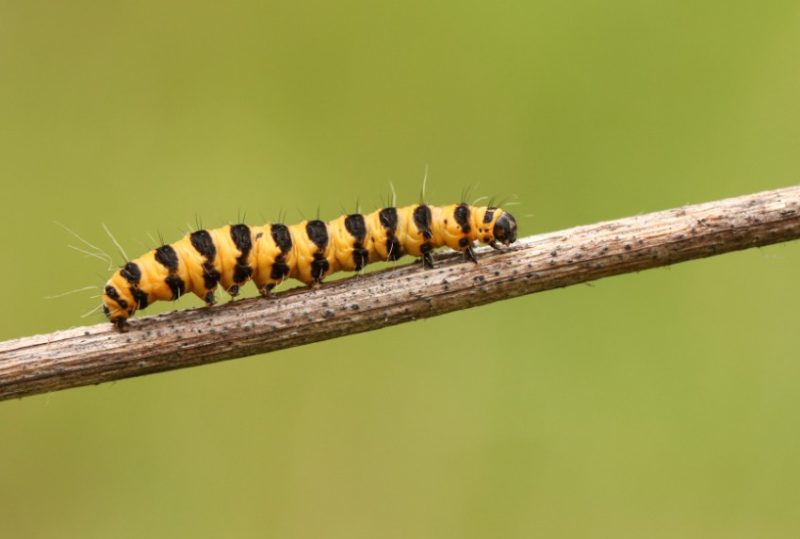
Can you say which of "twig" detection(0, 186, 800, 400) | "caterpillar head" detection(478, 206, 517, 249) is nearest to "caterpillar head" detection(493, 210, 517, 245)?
"caterpillar head" detection(478, 206, 517, 249)

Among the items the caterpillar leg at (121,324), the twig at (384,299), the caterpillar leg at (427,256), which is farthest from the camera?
the caterpillar leg at (427,256)

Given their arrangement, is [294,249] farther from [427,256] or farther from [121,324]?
[121,324]

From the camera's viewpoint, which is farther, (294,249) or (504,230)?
(294,249)

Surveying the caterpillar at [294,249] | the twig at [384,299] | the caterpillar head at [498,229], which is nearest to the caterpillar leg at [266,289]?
the caterpillar at [294,249]

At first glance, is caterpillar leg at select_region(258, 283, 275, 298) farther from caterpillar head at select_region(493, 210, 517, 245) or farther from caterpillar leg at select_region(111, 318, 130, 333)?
caterpillar head at select_region(493, 210, 517, 245)

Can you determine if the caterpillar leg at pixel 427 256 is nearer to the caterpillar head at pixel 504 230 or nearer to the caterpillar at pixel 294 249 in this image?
the caterpillar at pixel 294 249

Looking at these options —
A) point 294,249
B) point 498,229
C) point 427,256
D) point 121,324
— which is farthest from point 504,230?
point 121,324
